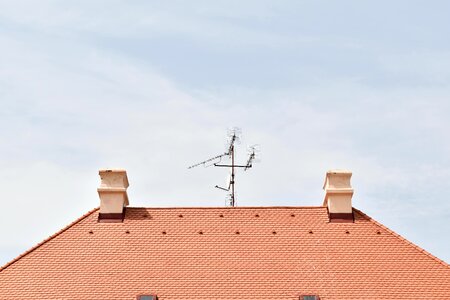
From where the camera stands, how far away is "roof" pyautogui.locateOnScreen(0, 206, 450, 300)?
36.1m

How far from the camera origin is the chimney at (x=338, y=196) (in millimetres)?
39688

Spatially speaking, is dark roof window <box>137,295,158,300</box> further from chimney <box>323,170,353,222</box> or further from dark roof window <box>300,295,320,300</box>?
chimney <box>323,170,353,222</box>

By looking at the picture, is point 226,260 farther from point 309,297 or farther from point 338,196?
point 338,196

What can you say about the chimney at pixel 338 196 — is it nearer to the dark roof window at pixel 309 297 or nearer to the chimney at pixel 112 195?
the dark roof window at pixel 309 297

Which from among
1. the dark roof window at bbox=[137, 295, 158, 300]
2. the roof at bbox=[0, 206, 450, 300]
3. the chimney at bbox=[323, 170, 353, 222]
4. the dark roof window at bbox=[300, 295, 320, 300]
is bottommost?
the dark roof window at bbox=[300, 295, 320, 300]

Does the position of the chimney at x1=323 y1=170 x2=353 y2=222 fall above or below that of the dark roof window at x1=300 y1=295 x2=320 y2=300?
above

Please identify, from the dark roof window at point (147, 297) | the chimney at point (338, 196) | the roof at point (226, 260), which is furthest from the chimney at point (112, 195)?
the chimney at point (338, 196)

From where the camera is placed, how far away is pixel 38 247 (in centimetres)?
3816

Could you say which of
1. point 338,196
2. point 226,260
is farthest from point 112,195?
point 338,196

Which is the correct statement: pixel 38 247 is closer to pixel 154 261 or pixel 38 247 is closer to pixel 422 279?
pixel 154 261

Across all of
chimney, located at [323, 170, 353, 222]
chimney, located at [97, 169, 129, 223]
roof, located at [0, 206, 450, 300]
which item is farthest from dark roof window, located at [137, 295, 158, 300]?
chimney, located at [323, 170, 353, 222]

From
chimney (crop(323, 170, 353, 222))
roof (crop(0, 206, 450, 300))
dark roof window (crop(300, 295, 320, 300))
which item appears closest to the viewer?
dark roof window (crop(300, 295, 320, 300))

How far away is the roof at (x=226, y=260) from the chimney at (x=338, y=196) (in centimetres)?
38

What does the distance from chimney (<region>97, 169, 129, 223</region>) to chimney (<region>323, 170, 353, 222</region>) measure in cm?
799
